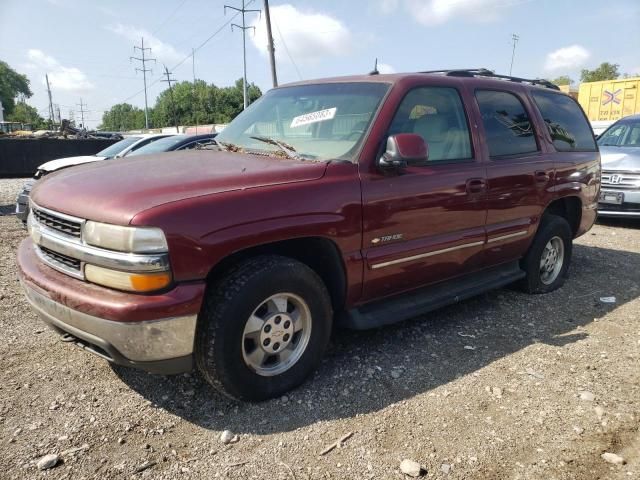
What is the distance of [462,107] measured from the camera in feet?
12.4

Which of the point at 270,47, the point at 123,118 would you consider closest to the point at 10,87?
the point at 123,118

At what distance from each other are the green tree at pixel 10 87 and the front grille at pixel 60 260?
120720mm

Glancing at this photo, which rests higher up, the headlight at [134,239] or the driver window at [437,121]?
the driver window at [437,121]

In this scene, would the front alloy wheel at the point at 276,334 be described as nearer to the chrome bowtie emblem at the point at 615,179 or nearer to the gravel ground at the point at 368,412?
the gravel ground at the point at 368,412

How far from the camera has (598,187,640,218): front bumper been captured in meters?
7.84

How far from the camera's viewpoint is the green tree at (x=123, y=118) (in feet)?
417

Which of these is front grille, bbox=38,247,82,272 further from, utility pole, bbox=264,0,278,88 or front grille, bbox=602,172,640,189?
utility pole, bbox=264,0,278,88

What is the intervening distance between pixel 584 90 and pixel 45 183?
71.0 ft

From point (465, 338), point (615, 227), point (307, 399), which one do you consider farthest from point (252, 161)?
point (615, 227)

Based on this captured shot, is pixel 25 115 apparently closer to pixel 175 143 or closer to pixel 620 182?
pixel 175 143

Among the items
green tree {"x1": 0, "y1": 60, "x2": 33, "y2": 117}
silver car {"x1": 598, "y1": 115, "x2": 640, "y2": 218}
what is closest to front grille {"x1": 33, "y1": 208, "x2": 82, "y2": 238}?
silver car {"x1": 598, "y1": 115, "x2": 640, "y2": 218}

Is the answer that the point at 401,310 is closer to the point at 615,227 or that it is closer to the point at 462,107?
the point at 462,107

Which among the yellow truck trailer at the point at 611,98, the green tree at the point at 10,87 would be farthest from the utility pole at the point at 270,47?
the green tree at the point at 10,87

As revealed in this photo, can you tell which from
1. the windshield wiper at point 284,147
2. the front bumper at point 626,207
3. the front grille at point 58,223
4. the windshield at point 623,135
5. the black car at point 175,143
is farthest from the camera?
the windshield at point 623,135
